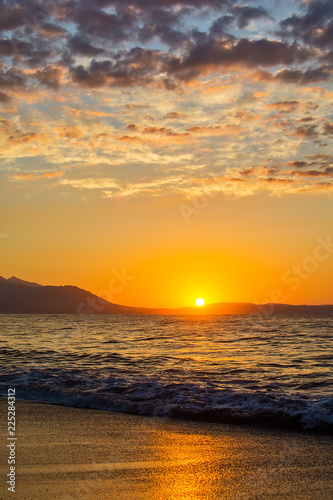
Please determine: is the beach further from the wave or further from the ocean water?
the ocean water

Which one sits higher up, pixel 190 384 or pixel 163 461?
pixel 163 461

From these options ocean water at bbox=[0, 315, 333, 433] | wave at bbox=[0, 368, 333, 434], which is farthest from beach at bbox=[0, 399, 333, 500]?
ocean water at bbox=[0, 315, 333, 433]

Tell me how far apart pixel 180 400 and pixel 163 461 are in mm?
5849

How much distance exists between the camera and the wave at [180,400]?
37.9 ft

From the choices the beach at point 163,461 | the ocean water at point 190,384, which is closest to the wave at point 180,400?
the ocean water at point 190,384

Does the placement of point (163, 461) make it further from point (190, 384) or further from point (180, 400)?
point (190, 384)

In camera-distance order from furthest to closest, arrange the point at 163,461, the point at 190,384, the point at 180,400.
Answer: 1. the point at 190,384
2. the point at 180,400
3. the point at 163,461

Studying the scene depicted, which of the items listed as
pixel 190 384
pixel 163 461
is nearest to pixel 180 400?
pixel 190 384

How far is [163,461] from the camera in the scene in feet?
25.0

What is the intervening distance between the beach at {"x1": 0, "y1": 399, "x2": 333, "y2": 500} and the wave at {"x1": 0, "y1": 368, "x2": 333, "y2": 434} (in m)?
0.95

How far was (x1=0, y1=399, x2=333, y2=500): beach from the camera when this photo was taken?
6.24 meters

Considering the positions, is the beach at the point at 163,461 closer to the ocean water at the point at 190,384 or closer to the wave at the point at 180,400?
the wave at the point at 180,400

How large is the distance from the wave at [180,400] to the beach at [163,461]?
95 centimetres

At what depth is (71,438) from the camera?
927 centimetres
